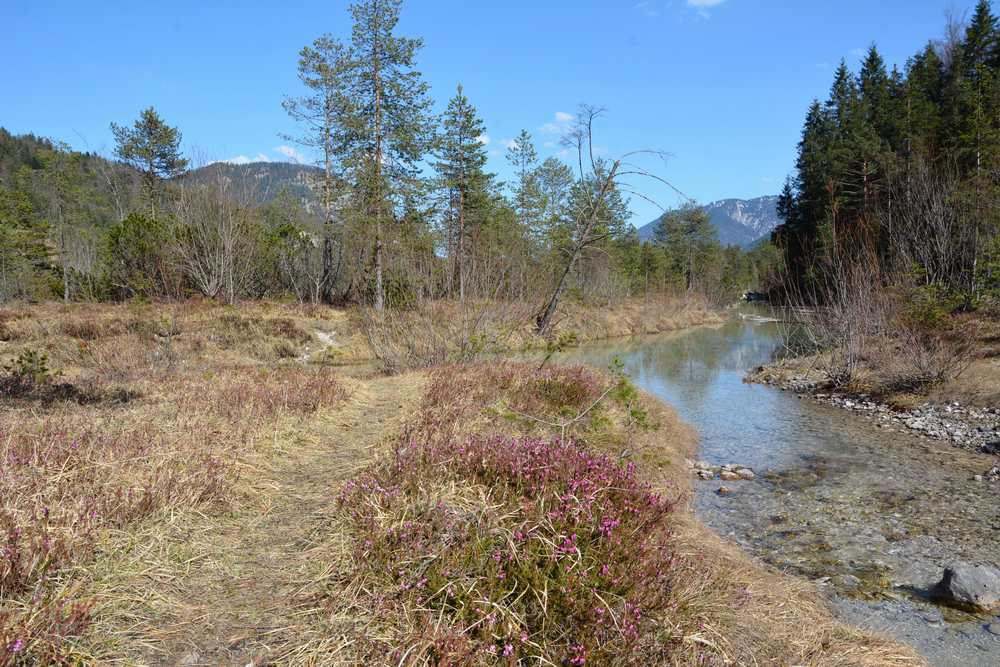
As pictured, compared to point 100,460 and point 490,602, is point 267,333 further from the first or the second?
point 490,602

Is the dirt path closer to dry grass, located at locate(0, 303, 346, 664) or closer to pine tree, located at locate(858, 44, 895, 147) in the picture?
dry grass, located at locate(0, 303, 346, 664)

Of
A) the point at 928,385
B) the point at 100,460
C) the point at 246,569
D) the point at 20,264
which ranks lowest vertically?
the point at 928,385

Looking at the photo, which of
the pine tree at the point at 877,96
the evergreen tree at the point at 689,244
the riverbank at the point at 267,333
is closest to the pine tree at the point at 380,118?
the riverbank at the point at 267,333

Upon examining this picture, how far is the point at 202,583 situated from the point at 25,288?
2974cm

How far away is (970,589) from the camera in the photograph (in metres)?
4.92

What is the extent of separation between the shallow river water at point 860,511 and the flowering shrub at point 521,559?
248 centimetres

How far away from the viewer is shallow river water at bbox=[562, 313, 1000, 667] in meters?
4.81

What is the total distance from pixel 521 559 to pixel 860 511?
5964 millimetres

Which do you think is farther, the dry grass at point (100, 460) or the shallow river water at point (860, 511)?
the shallow river water at point (860, 511)

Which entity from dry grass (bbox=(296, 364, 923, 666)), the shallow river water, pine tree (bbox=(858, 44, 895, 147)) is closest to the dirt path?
dry grass (bbox=(296, 364, 923, 666))

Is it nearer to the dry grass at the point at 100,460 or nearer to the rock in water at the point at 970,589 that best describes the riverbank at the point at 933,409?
the rock in water at the point at 970,589

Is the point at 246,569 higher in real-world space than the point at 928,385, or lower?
higher

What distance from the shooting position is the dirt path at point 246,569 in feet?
9.53

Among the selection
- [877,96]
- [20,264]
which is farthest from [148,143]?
[877,96]
